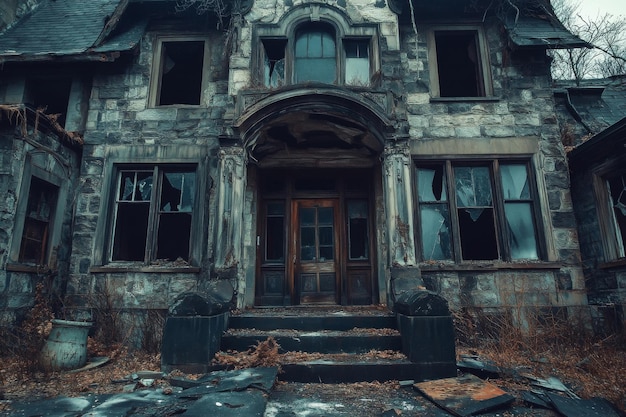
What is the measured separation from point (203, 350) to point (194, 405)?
1.29 m

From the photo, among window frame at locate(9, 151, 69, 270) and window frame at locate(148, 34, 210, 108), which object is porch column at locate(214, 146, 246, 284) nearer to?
window frame at locate(148, 34, 210, 108)

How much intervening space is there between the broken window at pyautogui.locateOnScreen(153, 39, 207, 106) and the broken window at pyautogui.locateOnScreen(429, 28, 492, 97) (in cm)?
470

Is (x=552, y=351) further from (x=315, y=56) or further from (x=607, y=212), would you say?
(x=315, y=56)

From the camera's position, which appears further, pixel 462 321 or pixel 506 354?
pixel 462 321

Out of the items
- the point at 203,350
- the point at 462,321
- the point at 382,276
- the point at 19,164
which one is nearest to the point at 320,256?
the point at 382,276

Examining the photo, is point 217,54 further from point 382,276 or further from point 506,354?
point 506,354

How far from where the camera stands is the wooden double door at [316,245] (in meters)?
7.61

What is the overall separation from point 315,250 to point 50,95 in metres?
6.37

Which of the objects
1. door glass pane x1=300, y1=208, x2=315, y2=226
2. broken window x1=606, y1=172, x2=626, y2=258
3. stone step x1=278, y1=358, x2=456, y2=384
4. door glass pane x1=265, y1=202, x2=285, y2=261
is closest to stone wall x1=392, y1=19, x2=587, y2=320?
broken window x1=606, y1=172, x2=626, y2=258

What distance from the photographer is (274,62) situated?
7.43m

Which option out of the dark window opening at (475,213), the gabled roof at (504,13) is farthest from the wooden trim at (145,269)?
the gabled roof at (504,13)

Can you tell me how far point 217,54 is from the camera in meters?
7.77

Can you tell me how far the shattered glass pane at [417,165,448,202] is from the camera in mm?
7133

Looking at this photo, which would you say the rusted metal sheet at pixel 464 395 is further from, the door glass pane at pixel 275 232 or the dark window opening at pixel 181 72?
the dark window opening at pixel 181 72
